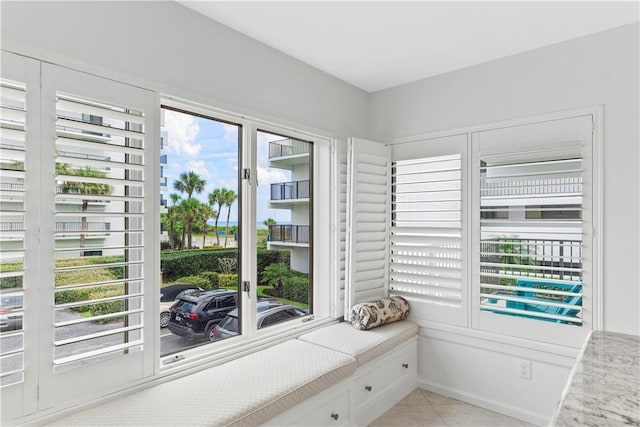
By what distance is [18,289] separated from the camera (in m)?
1.44

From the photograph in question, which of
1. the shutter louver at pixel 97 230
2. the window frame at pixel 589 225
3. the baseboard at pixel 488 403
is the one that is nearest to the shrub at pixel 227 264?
the shutter louver at pixel 97 230

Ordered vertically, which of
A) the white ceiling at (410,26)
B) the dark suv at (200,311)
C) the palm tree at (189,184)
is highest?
the white ceiling at (410,26)

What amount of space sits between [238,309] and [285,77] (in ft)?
5.27

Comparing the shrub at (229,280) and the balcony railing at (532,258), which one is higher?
the balcony railing at (532,258)

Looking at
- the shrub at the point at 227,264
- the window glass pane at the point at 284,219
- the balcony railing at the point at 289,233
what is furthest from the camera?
the balcony railing at the point at 289,233

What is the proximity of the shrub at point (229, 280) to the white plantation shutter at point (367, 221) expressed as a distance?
0.92 m

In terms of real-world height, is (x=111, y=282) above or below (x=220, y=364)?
above

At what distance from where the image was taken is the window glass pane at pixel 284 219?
257cm

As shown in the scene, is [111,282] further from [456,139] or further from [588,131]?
[588,131]

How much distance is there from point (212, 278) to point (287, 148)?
110cm

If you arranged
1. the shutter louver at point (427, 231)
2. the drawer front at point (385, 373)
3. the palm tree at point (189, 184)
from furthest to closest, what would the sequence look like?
the shutter louver at point (427, 231) → the drawer front at point (385, 373) → the palm tree at point (189, 184)

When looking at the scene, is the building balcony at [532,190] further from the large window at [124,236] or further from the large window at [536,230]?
the large window at [124,236]

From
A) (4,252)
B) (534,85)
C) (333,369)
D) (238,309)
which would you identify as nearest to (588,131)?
(534,85)

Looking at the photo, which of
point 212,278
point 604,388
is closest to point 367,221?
point 212,278
